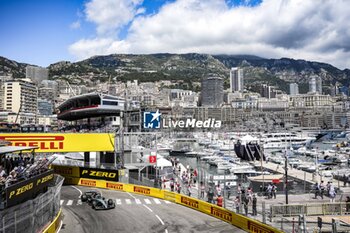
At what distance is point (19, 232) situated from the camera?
16328 millimetres

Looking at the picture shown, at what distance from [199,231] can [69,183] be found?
26.0 metres

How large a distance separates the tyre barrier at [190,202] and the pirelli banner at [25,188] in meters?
12.2

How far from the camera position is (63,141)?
136 ft

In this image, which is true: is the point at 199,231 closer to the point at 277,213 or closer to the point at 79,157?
the point at 277,213

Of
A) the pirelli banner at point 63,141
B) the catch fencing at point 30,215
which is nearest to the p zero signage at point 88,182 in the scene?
the pirelli banner at point 63,141

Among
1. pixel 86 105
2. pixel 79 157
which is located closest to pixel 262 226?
pixel 79 157

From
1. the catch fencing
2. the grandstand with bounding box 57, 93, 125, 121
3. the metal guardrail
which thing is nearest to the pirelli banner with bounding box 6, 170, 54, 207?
the catch fencing

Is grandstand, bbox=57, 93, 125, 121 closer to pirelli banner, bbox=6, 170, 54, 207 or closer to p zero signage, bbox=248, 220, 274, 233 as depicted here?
pirelli banner, bbox=6, 170, 54, 207

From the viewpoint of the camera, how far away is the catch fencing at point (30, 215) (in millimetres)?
15268

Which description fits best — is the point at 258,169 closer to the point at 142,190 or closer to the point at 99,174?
the point at 99,174

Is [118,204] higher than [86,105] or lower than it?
lower

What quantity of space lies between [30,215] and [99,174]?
82.8 ft

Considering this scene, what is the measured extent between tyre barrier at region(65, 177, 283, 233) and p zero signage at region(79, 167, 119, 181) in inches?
15.5

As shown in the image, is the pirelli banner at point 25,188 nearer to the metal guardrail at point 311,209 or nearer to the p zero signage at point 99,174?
the p zero signage at point 99,174
